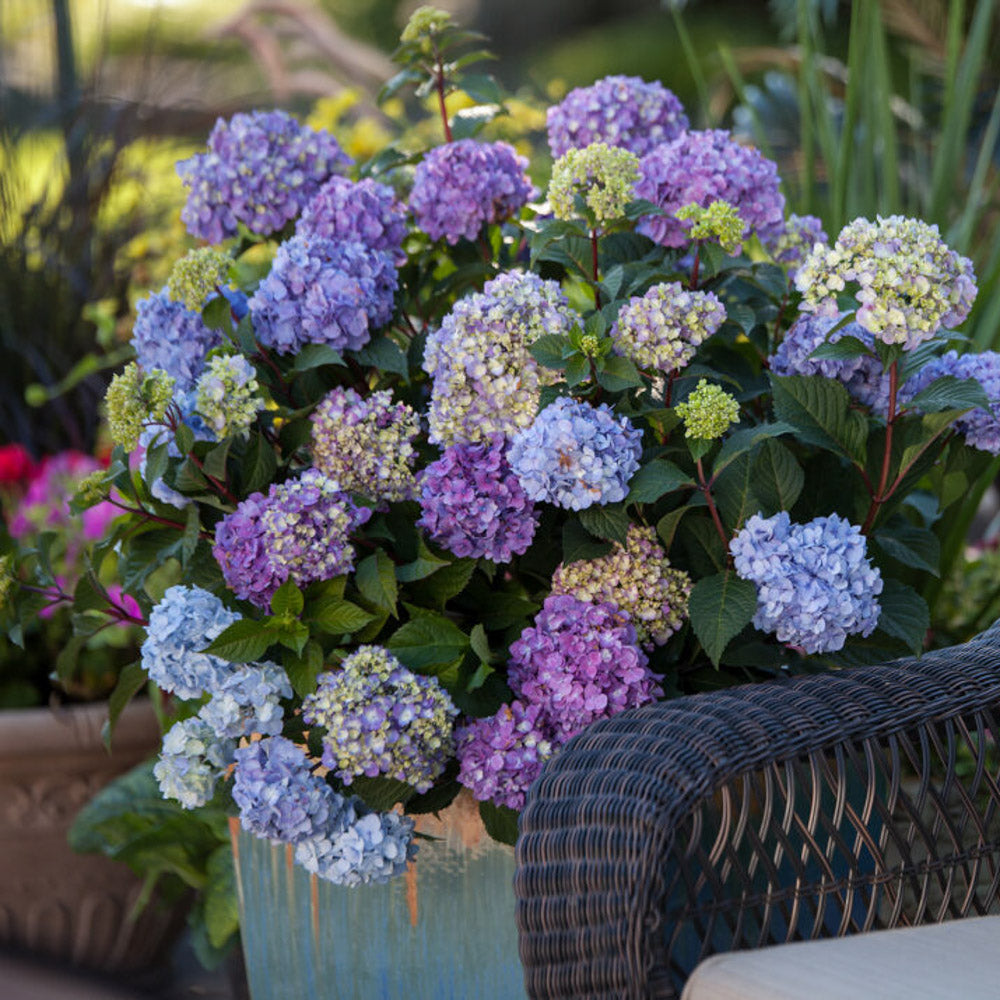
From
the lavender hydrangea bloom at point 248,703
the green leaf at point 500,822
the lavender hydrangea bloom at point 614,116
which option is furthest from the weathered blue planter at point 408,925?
the lavender hydrangea bloom at point 614,116

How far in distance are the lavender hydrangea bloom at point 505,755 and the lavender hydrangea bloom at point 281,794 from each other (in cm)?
11

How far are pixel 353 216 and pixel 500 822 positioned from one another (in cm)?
51

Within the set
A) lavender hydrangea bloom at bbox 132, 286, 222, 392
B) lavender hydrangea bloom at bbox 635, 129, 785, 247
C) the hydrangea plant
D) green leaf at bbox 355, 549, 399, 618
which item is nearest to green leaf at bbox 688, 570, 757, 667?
the hydrangea plant

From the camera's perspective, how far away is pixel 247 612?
3.47ft

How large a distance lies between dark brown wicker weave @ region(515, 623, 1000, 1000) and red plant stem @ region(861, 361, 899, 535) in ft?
0.37

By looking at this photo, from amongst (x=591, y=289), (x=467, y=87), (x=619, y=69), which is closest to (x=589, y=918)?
(x=591, y=289)

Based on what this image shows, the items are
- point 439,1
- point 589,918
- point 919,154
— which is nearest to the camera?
point 589,918

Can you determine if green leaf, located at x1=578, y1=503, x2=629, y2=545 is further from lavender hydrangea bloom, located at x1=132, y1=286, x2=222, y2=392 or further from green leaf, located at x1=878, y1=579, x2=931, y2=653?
lavender hydrangea bloom, located at x1=132, y1=286, x2=222, y2=392

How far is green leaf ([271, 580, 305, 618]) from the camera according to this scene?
0.97m

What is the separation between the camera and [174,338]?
3.59 ft

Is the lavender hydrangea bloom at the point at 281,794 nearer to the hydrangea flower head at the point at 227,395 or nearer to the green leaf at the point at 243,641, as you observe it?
the green leaf at the point at 243,641

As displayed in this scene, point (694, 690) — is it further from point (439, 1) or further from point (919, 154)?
point (439, 1)

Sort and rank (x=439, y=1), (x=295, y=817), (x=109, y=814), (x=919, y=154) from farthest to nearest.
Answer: (x=439, y=1)
(x=919, y=154)
(x=109, y=814)
(x=295, y=817)

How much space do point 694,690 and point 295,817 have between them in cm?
34
